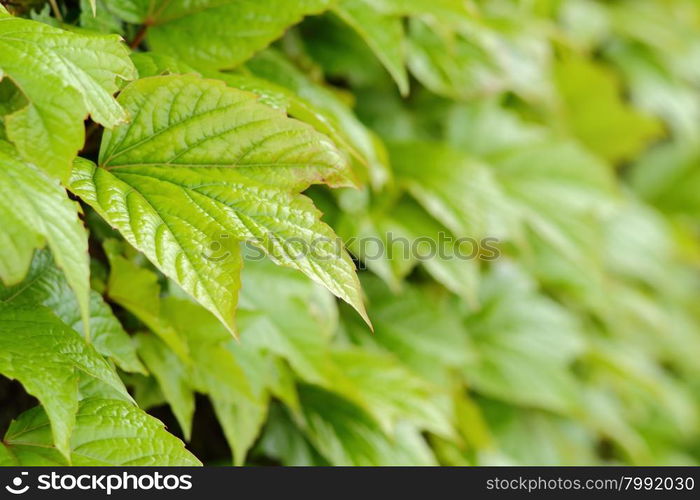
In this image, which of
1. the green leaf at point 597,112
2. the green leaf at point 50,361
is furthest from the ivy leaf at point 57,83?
the green leaf at point 597,112

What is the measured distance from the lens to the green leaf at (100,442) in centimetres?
56

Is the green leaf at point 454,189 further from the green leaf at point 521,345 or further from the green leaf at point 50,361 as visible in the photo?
the green leaf at point 50,361

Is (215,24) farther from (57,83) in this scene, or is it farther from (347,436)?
(347,436)

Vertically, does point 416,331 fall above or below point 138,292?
below

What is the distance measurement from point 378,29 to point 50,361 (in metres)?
0.52

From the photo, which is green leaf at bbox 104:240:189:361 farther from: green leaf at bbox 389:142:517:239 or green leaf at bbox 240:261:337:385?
green leaf at bbox 389:142:517:239

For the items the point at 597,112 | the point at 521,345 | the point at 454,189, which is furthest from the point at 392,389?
the point at 597,112

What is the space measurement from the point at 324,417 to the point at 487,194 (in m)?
0.41

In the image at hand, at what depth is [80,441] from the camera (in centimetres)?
57

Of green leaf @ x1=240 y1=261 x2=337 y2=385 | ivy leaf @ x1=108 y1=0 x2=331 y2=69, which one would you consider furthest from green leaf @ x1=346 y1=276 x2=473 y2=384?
ivy leaf @ x1=108 y1=0 x2=331 y2=69

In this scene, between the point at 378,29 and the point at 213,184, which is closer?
the point at 213,184

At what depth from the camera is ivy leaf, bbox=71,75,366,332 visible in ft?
1.75

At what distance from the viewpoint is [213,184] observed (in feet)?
1.96
